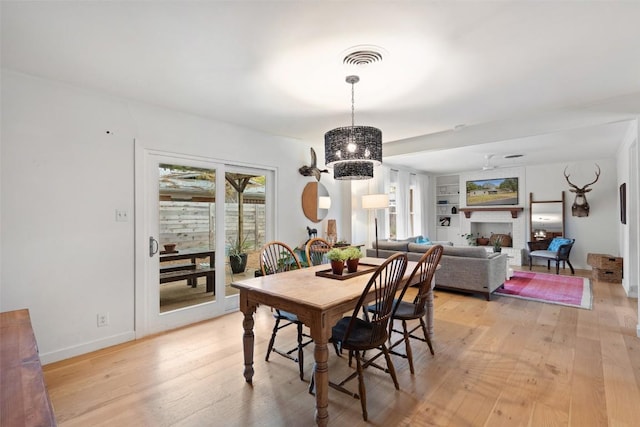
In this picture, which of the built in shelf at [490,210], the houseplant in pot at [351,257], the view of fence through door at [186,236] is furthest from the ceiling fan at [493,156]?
the view of fence through door at [186,236]

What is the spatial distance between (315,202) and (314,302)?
329cm

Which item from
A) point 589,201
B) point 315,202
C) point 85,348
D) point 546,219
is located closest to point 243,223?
point 315,202

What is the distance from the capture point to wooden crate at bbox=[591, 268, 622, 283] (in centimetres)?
526

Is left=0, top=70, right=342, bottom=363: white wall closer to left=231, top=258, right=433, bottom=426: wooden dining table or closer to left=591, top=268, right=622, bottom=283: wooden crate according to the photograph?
left=231, top=258, right=433, bottom=426: wooden dining table

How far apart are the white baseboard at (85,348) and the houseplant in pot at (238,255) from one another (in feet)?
4.41

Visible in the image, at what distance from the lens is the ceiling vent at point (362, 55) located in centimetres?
215

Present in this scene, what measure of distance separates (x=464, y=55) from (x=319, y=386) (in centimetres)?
250

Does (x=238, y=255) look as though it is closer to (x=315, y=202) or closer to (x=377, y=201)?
(x=315, y=202)

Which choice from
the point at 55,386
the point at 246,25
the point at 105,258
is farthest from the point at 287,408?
the point at 246,25

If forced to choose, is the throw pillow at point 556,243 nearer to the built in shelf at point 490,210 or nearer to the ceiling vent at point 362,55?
the built in shelf at point 490,210

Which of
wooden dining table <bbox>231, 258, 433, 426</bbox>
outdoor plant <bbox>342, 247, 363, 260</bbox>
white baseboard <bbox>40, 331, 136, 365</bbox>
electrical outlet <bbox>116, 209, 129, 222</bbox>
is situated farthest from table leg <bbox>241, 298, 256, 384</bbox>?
electrical outlet <bbox>116, 209, 129, 222</bbox>

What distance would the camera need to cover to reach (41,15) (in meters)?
1.79

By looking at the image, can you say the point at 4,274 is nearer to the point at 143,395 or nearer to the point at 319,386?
the point at 143,395

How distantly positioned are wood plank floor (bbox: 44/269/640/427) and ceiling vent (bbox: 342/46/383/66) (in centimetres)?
245
